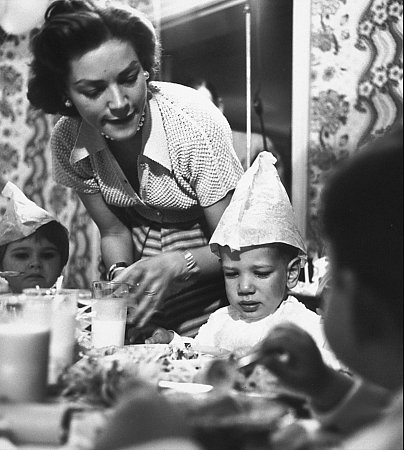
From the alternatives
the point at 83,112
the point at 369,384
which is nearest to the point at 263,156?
the point at 83,112

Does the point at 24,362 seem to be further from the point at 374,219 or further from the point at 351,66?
the point at 351,66

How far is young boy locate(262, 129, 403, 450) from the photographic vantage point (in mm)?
517

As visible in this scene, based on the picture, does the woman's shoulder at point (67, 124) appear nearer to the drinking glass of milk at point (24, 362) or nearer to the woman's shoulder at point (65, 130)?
the woman's shoulder at point (65, 130)

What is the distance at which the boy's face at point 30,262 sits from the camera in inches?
49.1

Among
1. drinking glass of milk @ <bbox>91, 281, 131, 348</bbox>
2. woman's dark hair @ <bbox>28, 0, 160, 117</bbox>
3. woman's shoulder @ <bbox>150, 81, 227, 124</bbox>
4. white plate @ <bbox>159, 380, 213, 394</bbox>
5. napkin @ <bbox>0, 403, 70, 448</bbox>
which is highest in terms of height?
woman's dark hair @ <bbox>28, 0, 160, 117</bbox>

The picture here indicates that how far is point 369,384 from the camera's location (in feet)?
1.78

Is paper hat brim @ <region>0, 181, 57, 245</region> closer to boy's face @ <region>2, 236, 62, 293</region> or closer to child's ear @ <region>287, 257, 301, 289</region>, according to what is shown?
boy's face @ <region>2, 236, 62, 293</region>

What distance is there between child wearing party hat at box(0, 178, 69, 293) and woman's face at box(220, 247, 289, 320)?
0.34m

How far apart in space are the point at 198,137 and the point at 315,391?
75 centimetres

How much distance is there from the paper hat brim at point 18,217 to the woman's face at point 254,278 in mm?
381

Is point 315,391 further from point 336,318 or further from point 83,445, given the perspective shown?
point 83,445

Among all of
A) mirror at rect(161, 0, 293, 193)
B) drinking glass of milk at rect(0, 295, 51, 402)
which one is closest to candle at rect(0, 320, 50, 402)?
drinking glass of milk at rect(0, 295, 51, 402)

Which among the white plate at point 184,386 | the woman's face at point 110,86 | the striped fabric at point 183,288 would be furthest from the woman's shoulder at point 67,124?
the white plate at point 184,386

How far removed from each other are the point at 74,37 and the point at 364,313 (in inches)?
30.9
